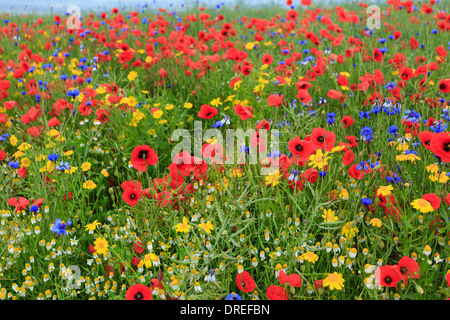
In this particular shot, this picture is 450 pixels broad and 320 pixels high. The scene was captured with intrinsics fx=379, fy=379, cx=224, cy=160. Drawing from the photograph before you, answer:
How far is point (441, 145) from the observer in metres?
1.74

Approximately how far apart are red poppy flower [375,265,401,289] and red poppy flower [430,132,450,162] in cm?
60

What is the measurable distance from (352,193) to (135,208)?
1.19 meters

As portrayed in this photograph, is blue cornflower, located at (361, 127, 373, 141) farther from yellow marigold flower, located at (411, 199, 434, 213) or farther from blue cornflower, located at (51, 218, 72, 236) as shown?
blue cornflower, located at (51, 218, 72, 236)

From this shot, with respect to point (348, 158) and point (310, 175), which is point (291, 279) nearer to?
point (310, 175)

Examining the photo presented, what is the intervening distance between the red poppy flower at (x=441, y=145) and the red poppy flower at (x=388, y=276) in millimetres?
604

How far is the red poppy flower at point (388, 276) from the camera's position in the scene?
148 cm

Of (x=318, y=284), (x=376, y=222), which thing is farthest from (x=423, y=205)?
(x=318, y=284)

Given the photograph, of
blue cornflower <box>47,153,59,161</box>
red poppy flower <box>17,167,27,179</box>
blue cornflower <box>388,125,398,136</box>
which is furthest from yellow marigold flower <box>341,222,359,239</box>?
red poppy flower <box>17,167,27,179</box>

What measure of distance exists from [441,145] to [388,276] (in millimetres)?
679

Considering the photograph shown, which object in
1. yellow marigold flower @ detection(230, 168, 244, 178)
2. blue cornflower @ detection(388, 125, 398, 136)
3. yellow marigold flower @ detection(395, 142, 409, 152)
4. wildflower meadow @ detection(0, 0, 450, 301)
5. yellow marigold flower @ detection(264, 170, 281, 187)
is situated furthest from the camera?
blue cornflower @ detection(388, 125, 398, 136)

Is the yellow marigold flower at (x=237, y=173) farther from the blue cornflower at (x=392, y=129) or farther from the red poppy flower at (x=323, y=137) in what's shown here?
the blue cornflower at (x=392, y=129)

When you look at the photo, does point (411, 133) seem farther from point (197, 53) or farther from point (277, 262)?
point (197, 53)

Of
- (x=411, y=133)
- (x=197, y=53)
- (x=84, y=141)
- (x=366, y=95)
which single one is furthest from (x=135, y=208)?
(x=197, y=53)

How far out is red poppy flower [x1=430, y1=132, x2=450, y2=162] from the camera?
5.69 feet
